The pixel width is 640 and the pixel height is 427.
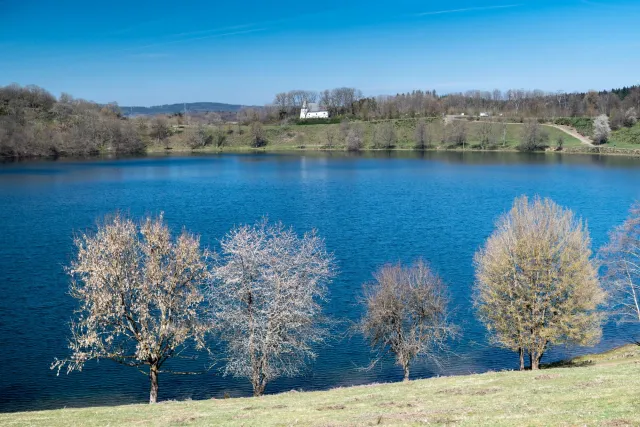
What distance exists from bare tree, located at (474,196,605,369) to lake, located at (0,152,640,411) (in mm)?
3939

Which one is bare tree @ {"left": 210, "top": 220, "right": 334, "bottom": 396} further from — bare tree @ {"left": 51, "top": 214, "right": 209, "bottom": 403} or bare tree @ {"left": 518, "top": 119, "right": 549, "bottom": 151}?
bare tree @ {"left": 518, "top": 119, "right": 549, "bottom": 151}

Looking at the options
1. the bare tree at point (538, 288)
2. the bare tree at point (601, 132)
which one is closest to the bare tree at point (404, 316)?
the bare tree at point (538, 288)

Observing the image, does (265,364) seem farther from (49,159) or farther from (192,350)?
(49,159)

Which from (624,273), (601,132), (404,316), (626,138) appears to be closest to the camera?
(404,316)

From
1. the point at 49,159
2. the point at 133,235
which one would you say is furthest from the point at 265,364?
the point at 49,159

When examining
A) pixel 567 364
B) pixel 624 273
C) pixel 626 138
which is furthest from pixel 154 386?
pixel 626 138

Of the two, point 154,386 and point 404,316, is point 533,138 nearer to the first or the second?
point 404,316

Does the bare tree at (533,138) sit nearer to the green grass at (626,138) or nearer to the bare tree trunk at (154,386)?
the green grass at (626,138)

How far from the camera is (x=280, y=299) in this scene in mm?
31766

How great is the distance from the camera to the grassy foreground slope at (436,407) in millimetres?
17906

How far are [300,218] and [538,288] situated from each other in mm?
46299

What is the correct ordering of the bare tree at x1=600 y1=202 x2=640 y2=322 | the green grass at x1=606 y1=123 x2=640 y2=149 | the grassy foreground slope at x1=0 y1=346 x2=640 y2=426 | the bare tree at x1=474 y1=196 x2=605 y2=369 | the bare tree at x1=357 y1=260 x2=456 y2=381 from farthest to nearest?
the green grass at x1=606 y1=123 x2=640 y2=149 < the bare tree at x1=600 y1=202 x2=640 y2=322 < the bare tree at x1=357 y1=260 x2=456 y2=381 < the bare tree at x1=474 y1=196 x2=605 y2=369 < the grassy foreground slope at x1=0 y1=346 x2=640 y2=426

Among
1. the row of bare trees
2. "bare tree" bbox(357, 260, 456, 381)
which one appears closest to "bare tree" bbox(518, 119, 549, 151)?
the row of bare trees

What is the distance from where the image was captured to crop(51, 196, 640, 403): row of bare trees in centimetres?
3139
